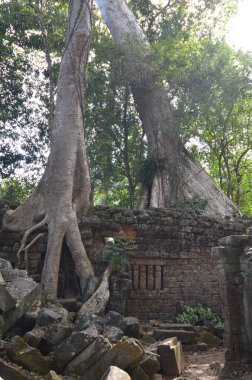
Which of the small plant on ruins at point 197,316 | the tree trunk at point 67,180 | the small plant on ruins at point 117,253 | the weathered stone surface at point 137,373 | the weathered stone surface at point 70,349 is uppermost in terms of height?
the tree trunk at point 67,180

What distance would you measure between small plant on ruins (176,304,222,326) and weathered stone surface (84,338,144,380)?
11.4 ft

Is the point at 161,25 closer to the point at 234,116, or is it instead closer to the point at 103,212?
the point at 234,116

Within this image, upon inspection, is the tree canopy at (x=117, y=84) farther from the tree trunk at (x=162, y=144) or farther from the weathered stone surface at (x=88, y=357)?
→ the weathered stone surface at (x=88, y=357)

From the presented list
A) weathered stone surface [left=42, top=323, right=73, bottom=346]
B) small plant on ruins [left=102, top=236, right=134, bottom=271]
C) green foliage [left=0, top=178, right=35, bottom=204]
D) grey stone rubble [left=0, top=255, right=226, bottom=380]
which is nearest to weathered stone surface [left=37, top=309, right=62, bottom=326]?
grey stone rubble [left=0, top=255, right=226, bottom=380]

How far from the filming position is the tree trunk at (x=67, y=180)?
6.72 m

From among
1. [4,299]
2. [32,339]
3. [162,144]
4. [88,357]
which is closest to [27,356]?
[32,339]

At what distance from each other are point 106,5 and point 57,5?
2.70 meters

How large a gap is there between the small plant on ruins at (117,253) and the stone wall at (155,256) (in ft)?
0.59

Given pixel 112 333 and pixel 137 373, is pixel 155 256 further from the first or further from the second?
pixel 137 373

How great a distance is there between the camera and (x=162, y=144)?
11273 mm

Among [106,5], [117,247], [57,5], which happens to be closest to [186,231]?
[117,247]

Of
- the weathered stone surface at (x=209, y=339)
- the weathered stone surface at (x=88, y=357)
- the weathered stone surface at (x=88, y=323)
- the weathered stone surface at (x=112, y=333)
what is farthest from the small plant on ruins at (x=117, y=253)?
the weathered stone surface at (x=88, y=357)

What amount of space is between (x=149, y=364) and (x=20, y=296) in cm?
159

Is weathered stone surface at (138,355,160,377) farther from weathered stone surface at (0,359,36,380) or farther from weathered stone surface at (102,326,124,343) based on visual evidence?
weathered stone surface at (0,359,36,380)
